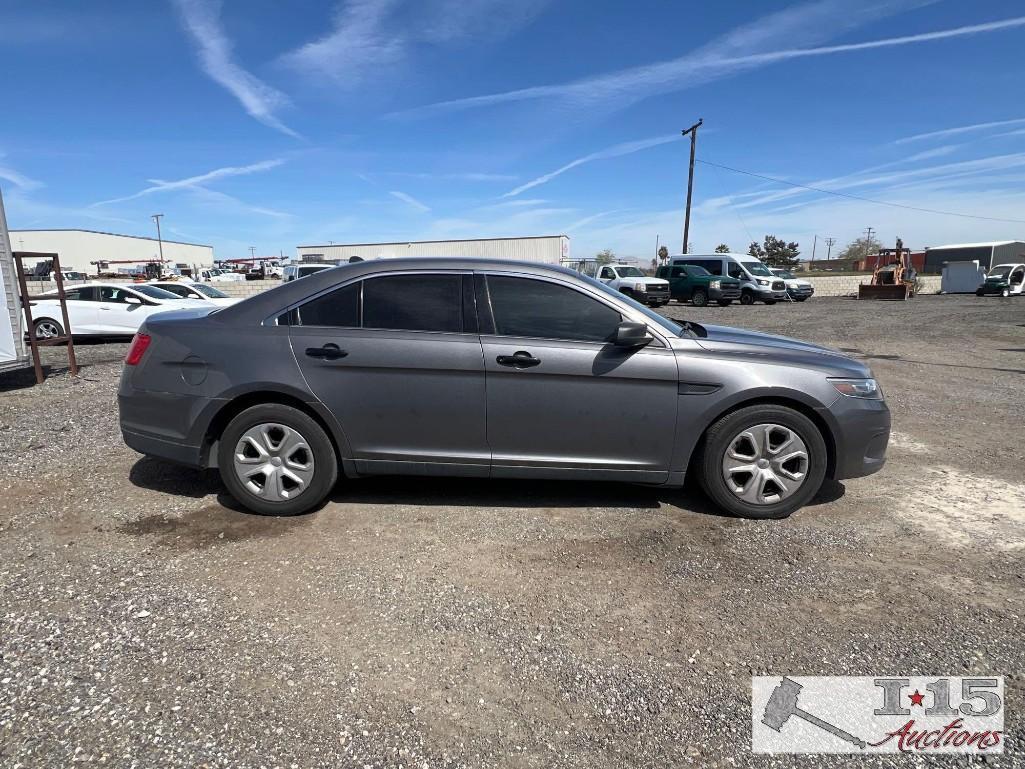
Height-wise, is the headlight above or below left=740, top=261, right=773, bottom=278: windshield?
below

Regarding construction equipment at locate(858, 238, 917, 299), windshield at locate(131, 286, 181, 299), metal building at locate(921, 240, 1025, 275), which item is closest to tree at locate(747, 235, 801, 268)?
metal building at locate(921, 240, 1025, 275)

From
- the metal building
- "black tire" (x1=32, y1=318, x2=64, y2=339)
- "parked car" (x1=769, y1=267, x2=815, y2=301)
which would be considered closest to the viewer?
"black tire" (x1=32, y1=318, x2=64, y2=339)

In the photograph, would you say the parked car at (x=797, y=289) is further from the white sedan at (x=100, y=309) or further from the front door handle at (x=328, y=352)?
the front door handle at (x=328, y=352)

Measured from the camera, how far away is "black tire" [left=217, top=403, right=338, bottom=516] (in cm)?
368

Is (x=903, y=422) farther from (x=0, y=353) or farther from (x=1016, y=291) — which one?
(x=1016, y=291)

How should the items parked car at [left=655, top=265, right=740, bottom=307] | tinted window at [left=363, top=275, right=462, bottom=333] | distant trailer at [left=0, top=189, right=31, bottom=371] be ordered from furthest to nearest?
parked car at [left=655, top=265, right=740, bottom=307] → distant trailer at [left=0, top=189, right=31, bottom=371] → tinted window at [left=363, top=275, right=462, bottom=333]

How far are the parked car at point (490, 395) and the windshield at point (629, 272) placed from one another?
2338 centimetres

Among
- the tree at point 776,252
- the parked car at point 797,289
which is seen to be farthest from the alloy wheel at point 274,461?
the tree at point 776,252

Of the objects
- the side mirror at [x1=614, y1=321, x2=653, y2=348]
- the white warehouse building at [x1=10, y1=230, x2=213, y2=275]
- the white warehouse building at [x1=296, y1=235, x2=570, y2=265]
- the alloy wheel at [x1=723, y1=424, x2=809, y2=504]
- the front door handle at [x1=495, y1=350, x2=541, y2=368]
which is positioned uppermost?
the white warehouse building at [x1=10, y1=230, x2=213, y2=275]

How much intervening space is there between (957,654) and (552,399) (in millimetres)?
2200

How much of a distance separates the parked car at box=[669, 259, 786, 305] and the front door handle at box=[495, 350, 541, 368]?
25.8 metres

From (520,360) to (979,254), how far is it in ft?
323

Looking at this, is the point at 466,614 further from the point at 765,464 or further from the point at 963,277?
the point at 963,277

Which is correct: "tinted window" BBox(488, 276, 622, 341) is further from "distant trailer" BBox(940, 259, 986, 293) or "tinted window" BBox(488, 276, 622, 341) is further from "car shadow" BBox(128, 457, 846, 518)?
"distant trailer" BBox(940, 259, 986, 293)
